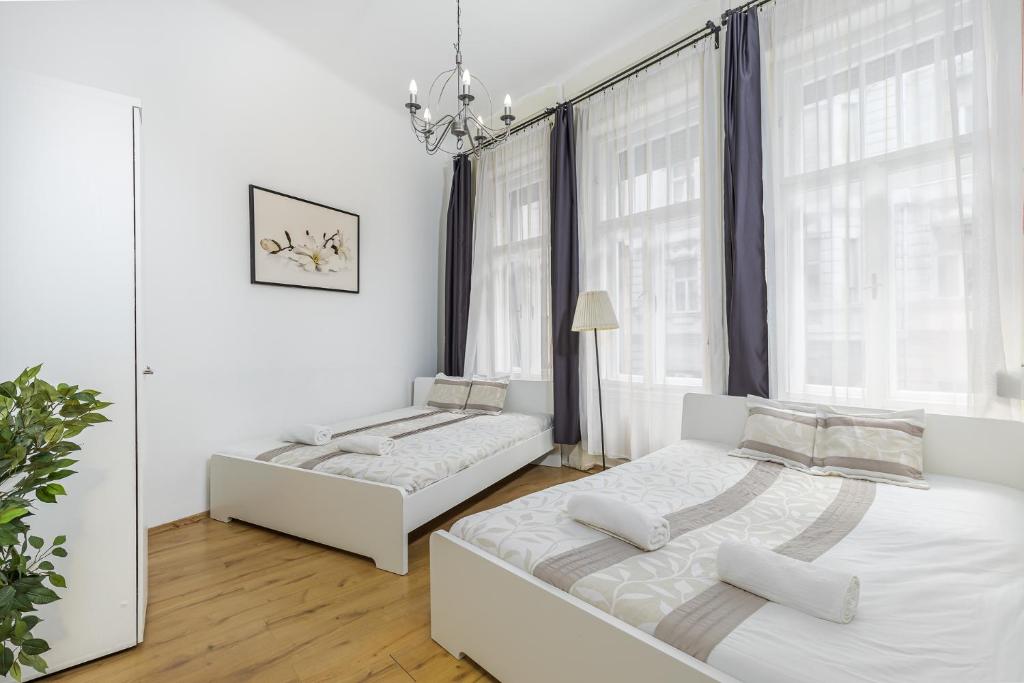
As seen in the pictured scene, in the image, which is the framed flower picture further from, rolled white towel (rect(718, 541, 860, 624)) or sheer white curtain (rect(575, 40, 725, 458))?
rolled white towel (rect(718, 541, 860, 624))

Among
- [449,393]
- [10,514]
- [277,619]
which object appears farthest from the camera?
[449,393]

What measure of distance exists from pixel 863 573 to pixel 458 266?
3.67m

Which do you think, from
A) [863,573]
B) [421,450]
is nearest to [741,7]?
[863,573]

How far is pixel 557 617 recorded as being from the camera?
42.4 inches

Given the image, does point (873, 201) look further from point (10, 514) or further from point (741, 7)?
point (10, 514)

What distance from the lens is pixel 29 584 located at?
1.01 meters

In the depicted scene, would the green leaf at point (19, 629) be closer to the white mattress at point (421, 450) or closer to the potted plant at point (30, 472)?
the potted plant at point (30, 472)

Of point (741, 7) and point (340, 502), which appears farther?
point (741, 7)

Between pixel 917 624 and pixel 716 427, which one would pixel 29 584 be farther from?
pixel 716 427

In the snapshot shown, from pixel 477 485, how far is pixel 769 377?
70.7 inches

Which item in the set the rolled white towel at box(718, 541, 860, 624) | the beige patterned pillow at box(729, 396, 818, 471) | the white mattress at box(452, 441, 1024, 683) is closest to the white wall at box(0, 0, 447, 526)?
the white mattress at box(452, 441, 1024, 683)

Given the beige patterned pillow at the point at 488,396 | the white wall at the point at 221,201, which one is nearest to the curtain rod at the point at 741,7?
the white wall at the point at 221,201

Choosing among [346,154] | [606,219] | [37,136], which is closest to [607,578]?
[37,136]

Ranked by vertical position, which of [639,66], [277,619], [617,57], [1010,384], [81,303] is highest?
[617,57]
